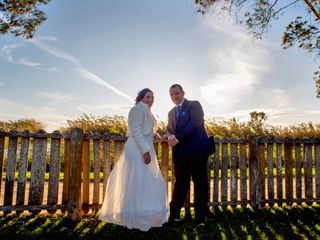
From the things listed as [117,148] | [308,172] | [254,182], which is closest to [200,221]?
[254,182]

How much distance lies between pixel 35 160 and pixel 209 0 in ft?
29.5

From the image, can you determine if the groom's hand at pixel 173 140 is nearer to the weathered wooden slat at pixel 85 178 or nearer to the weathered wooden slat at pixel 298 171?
the weathered wooden slat at pixel 85 178

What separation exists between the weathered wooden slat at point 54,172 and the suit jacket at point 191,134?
216 centimetres

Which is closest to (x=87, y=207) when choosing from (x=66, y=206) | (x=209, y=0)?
(x=66, y=206)

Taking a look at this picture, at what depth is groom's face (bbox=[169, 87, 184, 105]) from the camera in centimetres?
526

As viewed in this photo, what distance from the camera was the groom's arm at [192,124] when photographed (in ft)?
16.4

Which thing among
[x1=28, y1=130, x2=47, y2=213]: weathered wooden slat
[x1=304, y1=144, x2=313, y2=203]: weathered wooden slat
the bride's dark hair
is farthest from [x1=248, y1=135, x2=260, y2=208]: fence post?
[x1=28, y1=130, x2=47, y2=213]: weathered wooden slat

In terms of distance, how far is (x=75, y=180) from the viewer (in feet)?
17.4

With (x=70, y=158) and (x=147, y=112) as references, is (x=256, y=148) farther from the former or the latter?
(x=70, y=158)

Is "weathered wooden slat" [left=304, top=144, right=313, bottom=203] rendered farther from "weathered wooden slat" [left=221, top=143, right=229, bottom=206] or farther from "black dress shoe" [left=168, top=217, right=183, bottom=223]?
"black dress shoe" [left=168, top=217, right=183, bottom=223]

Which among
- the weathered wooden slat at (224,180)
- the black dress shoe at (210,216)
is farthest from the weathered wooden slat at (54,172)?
the weathered wooden slat at (224,180)

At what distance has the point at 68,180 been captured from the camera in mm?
5496

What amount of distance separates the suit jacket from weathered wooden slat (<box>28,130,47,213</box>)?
2.42 m

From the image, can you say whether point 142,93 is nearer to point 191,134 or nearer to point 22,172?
point 191,134
